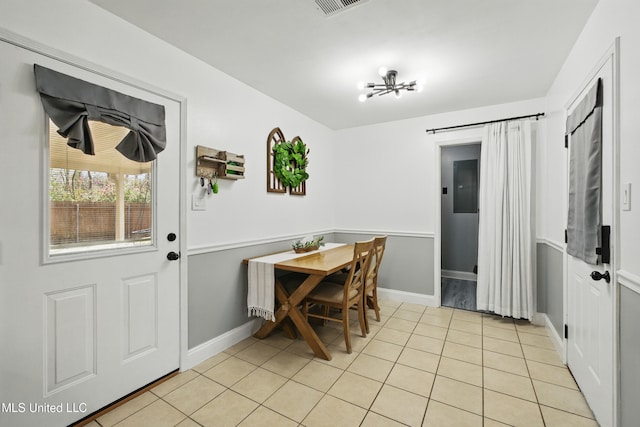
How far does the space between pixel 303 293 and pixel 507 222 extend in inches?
95.5

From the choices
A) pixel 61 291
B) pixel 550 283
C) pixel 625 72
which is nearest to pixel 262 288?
pixel 61 291

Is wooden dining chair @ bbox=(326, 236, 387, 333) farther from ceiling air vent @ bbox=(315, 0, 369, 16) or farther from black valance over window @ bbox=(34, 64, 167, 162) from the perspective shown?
black valance over window @ bbox=(34, 64, 167, 162)

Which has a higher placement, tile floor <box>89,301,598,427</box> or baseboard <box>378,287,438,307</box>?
baseboard <box>378,287,438,307</box>

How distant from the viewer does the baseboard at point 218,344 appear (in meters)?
2.24

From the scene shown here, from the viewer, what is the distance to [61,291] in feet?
5.14

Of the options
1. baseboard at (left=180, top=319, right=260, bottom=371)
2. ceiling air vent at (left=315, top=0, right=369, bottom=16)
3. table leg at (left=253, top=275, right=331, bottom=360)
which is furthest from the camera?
table leg at (left=253, top=275, right=331, bottom=360)

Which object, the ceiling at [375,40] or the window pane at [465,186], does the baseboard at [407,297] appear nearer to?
the window pane at [465,186]

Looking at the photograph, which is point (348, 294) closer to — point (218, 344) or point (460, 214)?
point (218, 344)

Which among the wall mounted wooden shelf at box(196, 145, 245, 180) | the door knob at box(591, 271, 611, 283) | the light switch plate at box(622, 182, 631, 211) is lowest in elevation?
the door knob at box(591, 271, 611, 283)

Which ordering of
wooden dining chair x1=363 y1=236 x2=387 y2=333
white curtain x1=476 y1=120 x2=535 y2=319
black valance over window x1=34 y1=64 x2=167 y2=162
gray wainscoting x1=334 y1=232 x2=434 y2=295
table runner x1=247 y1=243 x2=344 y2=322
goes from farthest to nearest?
gray wainscoting x1=334 y1=232 x2=434 y2=295 → white curtain x1=476 y1=120 x2=535 y2=319 → wooden dining chair x1=363 y1=236 x2=387 y2=333 → table runner x1=247 y1=243 x2=344 y2=322 → black valance over window x1=34 y1=64 x2=167 y2=162

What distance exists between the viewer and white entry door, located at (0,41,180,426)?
1.39 m

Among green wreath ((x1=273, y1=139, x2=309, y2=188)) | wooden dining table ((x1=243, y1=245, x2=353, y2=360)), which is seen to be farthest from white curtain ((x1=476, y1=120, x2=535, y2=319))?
green wreath ((x1=273, y1=139, x2=309, y2=188))

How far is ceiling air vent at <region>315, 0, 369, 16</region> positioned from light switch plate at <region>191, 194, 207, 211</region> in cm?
162

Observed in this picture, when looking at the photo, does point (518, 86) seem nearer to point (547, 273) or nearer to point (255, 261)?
point (547, 273)
